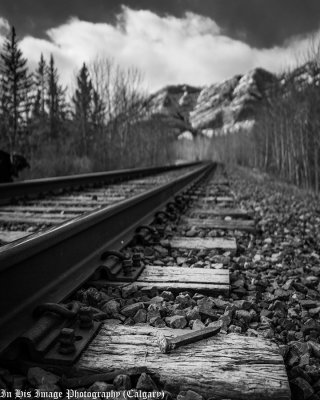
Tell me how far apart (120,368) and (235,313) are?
28.9 inches

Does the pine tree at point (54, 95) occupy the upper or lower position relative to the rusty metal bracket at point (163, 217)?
upper

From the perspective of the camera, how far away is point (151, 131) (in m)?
31.8

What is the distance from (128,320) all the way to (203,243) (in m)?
1.63

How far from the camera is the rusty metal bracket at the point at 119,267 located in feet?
7.20

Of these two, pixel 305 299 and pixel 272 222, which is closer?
pixel 305 299

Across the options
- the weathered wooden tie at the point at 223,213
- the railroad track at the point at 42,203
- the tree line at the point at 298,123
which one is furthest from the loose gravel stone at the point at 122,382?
the tree line at the point at 298,123

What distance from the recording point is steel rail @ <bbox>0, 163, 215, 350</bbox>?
4.70 ft

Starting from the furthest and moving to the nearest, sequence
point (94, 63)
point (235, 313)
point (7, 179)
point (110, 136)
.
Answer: point (94, 63), point (110, 136), point (7, 179), point (235, 313)

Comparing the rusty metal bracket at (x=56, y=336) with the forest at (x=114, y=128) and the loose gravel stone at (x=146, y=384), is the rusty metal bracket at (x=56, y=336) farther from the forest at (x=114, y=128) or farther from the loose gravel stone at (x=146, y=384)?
the forest at (x=114, y=128)

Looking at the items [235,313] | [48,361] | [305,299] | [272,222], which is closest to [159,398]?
[48,361]

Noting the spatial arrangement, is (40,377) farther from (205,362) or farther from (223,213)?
(223,213)

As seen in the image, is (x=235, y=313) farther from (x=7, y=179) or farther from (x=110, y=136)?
(x=110, y=136)

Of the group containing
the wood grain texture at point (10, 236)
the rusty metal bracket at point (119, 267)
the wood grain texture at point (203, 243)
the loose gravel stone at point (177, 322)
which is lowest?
the loose gravel stone at point (177, 322)

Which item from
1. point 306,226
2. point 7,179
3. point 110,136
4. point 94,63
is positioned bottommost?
point 306,226
